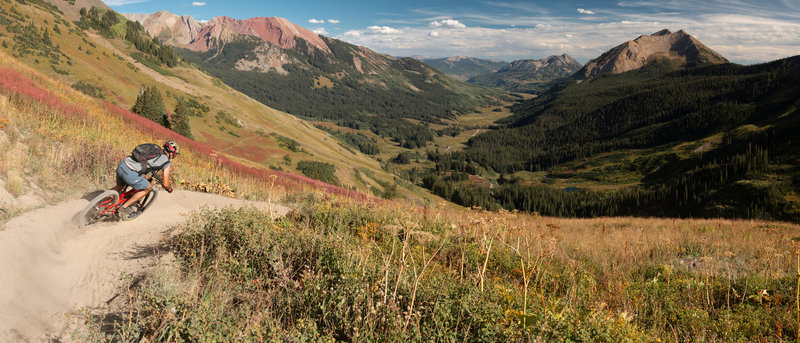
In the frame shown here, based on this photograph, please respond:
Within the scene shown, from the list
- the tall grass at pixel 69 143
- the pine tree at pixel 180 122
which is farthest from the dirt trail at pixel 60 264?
the pine tree at pixel 180 122

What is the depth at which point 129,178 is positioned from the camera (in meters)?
8.55

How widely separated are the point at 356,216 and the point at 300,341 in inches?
230

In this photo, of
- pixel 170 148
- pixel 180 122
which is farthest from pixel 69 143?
pixel 180 122

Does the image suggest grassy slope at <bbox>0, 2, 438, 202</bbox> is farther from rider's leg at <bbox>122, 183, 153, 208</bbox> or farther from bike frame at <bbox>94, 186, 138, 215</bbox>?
rider's leg at <bbox>122, 183, 153, 208</bbox>

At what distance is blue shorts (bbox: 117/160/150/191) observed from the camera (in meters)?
8.54

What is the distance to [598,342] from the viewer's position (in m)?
4.19

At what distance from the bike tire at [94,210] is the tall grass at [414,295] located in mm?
2542

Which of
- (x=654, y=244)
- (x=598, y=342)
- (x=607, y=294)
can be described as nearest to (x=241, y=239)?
(x=598, y=342)

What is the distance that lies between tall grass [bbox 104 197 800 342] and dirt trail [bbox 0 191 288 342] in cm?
92

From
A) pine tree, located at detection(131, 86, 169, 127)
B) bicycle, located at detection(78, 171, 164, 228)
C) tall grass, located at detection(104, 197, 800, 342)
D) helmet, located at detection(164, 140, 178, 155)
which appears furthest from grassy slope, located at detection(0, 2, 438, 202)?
tall grass, located at detection(104, 197, 800, 342)

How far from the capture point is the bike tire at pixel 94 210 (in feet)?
25.3

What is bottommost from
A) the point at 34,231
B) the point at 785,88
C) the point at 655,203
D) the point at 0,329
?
the point at 655,203

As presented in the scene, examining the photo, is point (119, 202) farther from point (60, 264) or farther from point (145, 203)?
point (60, 264)

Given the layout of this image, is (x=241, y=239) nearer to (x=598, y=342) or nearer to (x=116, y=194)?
(x=116, y=194)
